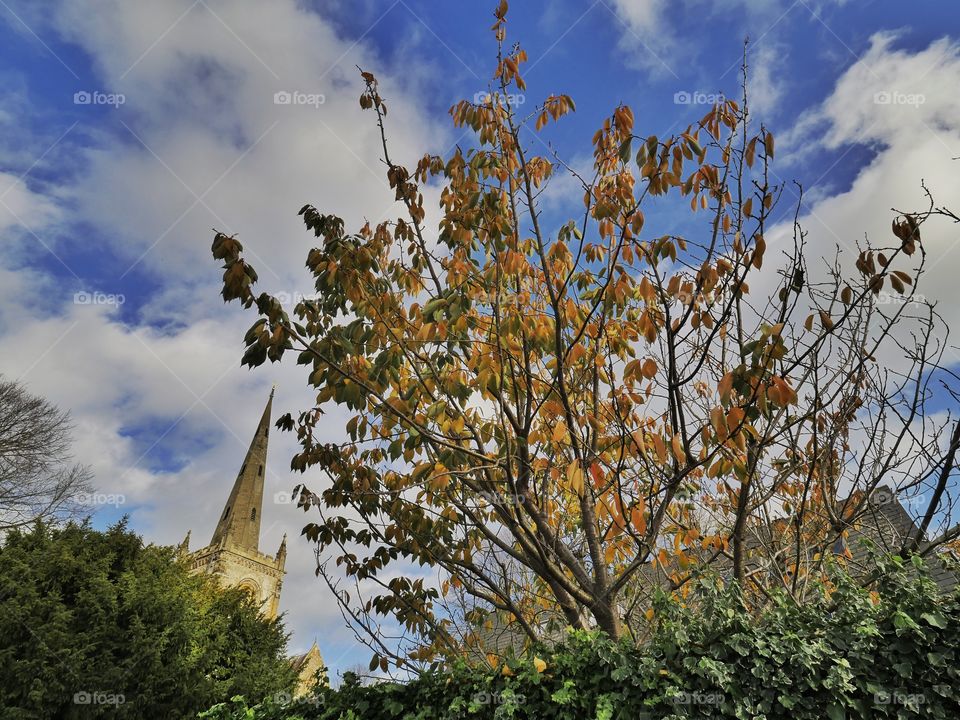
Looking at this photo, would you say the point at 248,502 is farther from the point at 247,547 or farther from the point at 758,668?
the point at 758,668

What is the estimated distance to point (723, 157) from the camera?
12.4 feet

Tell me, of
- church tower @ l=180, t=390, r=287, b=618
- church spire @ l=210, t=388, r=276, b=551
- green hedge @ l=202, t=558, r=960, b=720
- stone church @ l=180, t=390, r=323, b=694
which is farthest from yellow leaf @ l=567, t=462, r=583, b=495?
church spire @ l=210, t=388, r=276, b=551

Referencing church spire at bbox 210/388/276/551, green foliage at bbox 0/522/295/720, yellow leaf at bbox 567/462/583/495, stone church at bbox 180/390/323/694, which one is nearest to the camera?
yellow leaf at bbox 567/462/583/495

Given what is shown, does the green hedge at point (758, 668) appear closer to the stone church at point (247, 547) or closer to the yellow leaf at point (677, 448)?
the yellow leaf at point (677, 448)

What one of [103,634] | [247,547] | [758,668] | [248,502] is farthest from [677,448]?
[248,502]

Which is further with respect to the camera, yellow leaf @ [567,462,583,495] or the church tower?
the church tower

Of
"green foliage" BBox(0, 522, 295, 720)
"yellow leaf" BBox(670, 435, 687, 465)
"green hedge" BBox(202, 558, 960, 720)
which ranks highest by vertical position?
"green foliage" BBox(0, 522, 295, 720)

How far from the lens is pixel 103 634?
398 inches

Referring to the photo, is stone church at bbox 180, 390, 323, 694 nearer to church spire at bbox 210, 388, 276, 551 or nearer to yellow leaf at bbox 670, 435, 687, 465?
church spire at bbox 210, 388, 276, 551

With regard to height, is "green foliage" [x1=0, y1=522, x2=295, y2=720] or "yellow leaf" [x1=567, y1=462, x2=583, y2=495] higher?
"green foliage" [x1=0, y1=522, x2=295, y2=720]

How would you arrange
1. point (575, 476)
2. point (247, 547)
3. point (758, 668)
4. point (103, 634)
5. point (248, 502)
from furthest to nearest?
point (248, 502), point (247, 547), point (103, 634), point (758, 668), point (575, 476)

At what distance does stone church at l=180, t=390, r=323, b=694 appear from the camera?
131 feet

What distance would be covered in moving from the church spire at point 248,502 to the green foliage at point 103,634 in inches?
1263

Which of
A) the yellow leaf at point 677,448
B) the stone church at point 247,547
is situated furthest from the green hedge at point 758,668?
the stone church at point 247,547
